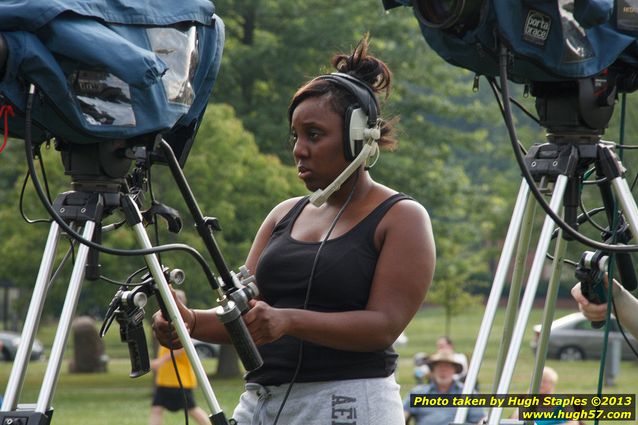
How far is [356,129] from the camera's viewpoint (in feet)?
11.7

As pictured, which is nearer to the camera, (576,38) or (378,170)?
(576,38)

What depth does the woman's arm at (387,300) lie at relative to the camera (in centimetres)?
333

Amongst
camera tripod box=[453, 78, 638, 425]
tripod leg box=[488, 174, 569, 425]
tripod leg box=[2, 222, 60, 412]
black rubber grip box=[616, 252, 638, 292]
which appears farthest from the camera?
black rubber grip box=[616, 252, 638, 292]

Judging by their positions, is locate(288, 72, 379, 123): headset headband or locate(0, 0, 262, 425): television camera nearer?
locate(0, 0, 262, 425): television camera

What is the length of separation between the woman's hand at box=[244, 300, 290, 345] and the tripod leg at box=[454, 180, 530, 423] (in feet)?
1.69

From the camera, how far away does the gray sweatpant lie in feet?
11.3

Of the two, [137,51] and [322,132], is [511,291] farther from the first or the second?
[137,51]

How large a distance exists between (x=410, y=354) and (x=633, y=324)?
3205 centimetres

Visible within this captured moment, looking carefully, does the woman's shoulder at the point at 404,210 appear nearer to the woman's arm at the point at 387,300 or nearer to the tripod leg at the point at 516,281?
the woman's arm at the point at 387,300

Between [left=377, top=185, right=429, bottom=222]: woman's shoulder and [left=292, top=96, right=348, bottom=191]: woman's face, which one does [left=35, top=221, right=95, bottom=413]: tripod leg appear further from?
[left=377, top=185, right=429, bottom=222]: woman's shoulder

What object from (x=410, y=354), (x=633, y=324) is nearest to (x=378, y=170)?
(x=410, y=354)

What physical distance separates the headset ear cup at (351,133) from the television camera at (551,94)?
12.1 inches

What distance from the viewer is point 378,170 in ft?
78.1

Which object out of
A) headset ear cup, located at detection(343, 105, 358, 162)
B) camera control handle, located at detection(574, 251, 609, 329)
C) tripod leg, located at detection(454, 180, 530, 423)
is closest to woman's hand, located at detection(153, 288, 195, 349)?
headset ear cup, located at detection(343, 105, 358, 162)
